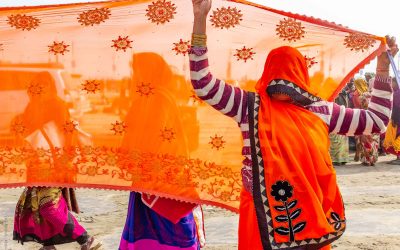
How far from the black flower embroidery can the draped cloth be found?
0.70 meters

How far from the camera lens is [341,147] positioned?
12.8m

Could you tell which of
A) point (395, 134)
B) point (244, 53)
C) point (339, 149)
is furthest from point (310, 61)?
point (395, 134)

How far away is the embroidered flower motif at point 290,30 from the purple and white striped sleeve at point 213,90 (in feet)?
2.32

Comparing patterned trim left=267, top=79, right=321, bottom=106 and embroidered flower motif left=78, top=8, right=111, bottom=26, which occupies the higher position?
embroidered flower motif left=78, top=8, right=111, bottom=26

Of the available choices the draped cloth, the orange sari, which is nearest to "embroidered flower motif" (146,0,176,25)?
the draped cloth

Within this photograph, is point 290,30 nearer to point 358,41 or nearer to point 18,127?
point 358,41

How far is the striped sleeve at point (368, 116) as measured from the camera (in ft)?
11.1

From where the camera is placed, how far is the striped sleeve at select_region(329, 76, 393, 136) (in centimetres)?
337

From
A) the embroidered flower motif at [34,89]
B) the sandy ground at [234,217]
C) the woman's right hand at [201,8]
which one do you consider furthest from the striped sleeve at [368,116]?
the sandy ground at [234,217]

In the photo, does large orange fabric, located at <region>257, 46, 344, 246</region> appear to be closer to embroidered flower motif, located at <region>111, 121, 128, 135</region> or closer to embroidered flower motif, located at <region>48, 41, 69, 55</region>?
embroidered flower motif, located at <region>111, 121, 128, 135</region>

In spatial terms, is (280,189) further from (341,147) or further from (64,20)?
(341,147)

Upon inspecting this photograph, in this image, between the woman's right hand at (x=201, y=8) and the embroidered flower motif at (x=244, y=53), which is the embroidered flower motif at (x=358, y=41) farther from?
the woman's right hand at (x=201, y=8)

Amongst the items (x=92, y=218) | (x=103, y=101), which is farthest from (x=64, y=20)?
(x=92, y=218)

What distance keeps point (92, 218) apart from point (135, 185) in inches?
156
